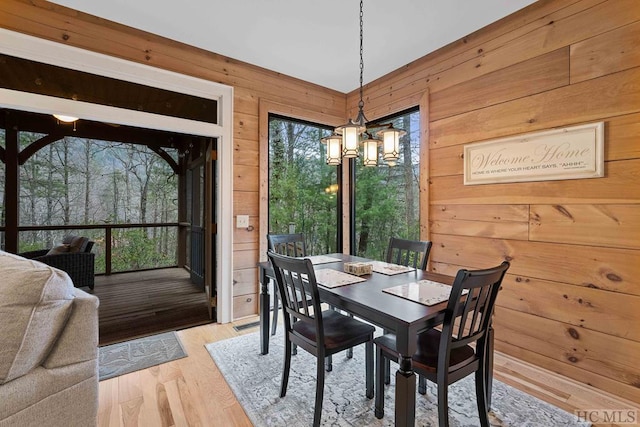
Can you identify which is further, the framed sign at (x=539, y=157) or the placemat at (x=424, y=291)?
the framed sign at (x=539, y=157)

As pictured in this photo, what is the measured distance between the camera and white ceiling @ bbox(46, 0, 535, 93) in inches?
89.8

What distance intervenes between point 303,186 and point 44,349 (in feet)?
9.50

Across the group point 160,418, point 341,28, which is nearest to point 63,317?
point 160,418

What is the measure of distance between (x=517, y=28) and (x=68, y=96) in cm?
355

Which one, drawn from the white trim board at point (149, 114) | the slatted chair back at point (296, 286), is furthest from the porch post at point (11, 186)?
the slatted chair back at point (296, 286)

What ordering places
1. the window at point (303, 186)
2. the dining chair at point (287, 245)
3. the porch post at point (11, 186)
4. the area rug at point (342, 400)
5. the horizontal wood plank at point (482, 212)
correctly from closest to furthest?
the area rug at point (342, 400), the horizontal wood plank at point (482, 212), the dining chair at point (287, 245), the window at point (303, 186), the porch post at point (11, 186)

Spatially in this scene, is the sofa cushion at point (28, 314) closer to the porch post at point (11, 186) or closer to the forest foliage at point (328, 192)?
the forest foliage at point (328, 192)

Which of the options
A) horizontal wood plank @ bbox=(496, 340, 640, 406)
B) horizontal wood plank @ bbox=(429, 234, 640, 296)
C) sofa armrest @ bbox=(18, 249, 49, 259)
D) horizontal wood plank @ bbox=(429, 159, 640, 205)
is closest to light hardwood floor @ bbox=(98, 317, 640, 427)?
horizontal wood plank @ bbox=(496, 340, 640, 406)

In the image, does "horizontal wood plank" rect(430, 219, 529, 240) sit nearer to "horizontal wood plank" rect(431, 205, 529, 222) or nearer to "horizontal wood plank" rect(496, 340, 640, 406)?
"horizontal wood plank" rect(431, 205, 529, 222)

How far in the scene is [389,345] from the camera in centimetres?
167

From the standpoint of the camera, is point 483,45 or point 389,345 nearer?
point 389,345

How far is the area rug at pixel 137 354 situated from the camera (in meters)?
2.27

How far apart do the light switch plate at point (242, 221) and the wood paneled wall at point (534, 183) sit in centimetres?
7

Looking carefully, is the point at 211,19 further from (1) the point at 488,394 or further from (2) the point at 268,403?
(1) the point at 488,394
